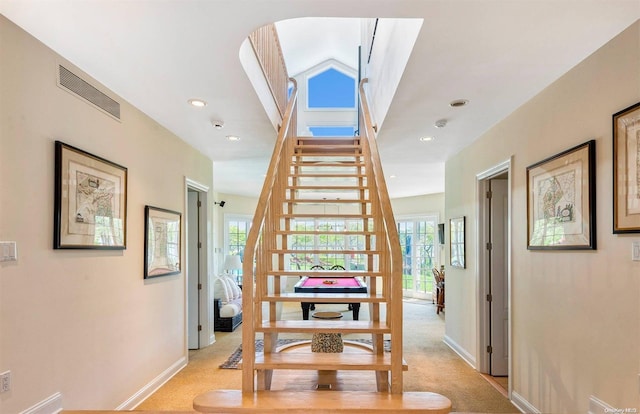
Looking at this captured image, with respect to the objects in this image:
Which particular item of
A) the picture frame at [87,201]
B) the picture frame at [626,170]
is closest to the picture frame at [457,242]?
the picture frame at [626,170]

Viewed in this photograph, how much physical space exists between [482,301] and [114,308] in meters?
3.52

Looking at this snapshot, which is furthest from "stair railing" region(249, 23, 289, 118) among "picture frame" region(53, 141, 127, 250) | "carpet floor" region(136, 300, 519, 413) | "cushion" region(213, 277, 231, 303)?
"cushion" region(213, 277, 231, 303)

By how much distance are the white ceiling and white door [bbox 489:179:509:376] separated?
92 cm

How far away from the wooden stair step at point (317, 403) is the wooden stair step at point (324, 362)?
147 mm

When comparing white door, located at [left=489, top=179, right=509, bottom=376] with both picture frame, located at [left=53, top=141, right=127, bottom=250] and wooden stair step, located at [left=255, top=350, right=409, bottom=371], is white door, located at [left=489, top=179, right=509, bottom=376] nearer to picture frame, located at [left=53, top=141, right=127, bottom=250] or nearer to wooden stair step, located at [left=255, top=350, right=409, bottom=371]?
wooden stair step, located at [left=255, top=350, right=409, bottom=371]

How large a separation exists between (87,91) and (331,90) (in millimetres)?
6117

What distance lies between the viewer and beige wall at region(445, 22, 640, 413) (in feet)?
6.48

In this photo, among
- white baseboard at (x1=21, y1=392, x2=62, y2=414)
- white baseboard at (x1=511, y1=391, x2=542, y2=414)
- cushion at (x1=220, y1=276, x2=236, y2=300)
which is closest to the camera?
white baseboard at (x1=21, y1=392, x2=62, y2=414)

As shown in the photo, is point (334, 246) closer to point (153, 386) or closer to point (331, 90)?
point (331, 90)

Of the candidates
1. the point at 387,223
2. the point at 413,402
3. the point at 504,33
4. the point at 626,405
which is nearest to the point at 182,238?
the point at 387,223

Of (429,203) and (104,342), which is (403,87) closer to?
(104,342)

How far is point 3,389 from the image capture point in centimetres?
184

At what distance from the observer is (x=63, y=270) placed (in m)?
2.29

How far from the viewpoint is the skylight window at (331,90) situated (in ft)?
26.4
